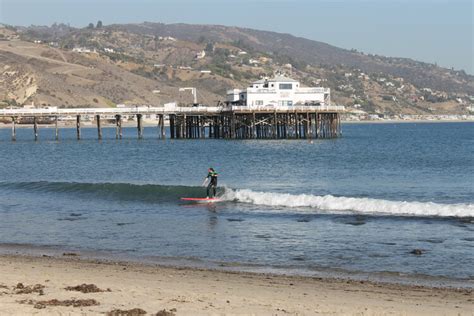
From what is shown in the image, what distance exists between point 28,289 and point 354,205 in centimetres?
1788

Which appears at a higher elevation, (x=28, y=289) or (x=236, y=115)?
(x=236, y=115)

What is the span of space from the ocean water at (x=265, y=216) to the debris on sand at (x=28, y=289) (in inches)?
195

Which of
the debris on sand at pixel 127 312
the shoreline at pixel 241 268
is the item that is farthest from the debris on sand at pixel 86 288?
the shoreline at pixel 241 268

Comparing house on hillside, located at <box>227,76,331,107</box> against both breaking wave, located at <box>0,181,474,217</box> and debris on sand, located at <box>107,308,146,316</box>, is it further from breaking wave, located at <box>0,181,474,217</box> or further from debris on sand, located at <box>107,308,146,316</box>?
debris on sand, located at <box>107,308,146,316</box>

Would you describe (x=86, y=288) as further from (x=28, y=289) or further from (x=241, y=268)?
(x=241, y=268)

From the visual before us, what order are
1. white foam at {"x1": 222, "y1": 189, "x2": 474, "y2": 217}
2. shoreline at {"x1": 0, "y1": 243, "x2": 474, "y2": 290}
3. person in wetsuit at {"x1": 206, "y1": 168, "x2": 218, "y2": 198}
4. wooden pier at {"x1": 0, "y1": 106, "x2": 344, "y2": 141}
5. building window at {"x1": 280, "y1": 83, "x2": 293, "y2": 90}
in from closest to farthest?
shoreline at {"x1": 0, "y1": 243, "x2": 474, "y2": 290}
white foam at {"x1": 222, "y1": 189, "x2": 474, "y2": 217}
person in wetsuit at {"x1": 206, "y1": 168, "x2": 218, "y2": 198}
wooden pier at {"x1": 0, "y1": 106, "x2": 344, "y2": 141}
building window at {"x1": 280, "y1": 83, "x2": 293, "y2": 90}

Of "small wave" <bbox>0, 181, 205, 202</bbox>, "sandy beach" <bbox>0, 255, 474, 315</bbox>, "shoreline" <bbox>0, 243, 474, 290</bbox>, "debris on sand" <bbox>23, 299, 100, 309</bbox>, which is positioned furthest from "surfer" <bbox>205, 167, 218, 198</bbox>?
"debris on sand" <bbox>23, 299, 100, 309</bbox>

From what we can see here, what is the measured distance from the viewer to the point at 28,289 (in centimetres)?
1544

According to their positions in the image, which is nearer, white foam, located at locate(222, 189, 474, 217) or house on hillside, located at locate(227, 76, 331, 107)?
white foam, located at locate(222, 189, 474, 217)

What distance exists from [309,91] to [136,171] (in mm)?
43261

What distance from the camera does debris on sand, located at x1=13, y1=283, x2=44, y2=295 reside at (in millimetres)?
15184

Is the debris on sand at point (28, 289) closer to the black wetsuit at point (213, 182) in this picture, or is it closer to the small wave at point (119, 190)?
the black wetsuit at point (213, 182)

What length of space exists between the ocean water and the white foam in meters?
0.05

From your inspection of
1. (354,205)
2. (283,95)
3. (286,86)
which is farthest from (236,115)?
(354,205)
